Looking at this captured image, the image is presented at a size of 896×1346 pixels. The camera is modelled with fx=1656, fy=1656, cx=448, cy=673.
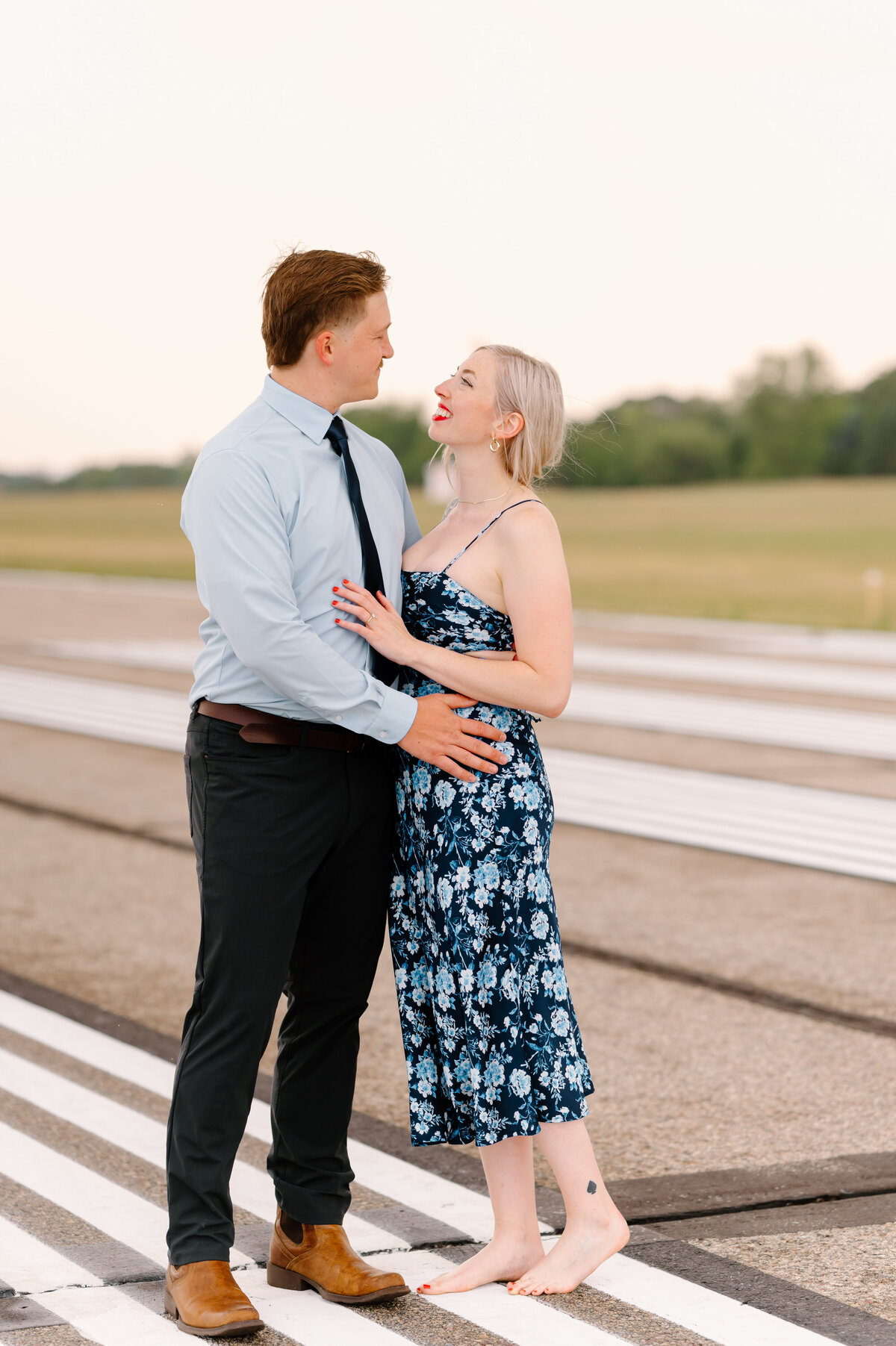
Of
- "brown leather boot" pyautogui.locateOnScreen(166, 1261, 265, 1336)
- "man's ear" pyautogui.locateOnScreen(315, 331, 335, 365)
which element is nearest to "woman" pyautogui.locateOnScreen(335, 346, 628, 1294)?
"man's ear" pyautogui.locateOnScreen(315, 331, 335, 365)

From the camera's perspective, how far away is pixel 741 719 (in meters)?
14.4

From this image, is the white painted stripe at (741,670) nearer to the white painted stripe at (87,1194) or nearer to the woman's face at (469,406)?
the white painted stripe at (87,1194)

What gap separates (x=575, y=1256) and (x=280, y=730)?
1.31 m

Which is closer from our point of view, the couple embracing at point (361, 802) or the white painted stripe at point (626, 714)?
the couple embracing at point (361, 802)

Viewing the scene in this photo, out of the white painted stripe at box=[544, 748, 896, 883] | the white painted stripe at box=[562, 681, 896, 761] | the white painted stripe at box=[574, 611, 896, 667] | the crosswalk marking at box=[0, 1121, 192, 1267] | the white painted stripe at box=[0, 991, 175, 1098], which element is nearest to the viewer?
the crosswalk marking at box=[0, 1121, 192, 1267]

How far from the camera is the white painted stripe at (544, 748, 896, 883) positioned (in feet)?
28.8

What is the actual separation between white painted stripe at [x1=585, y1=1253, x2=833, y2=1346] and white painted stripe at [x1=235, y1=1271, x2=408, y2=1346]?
1.75ft

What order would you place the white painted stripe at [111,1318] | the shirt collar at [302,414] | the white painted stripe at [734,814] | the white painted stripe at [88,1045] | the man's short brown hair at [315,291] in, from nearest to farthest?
the white painted stripe at [111,1318], the man's short brown hair at [315,291], the shirt collar at [302,414], the white painted stripe at [88,1045], the white painted stripe at [734,814]

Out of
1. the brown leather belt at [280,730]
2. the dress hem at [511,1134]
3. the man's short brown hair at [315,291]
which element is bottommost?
the dress hem at [511,1134]

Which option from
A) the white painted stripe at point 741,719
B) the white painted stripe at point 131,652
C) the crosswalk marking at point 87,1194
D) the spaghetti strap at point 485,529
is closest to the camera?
the spaghetti strap at point 485,529

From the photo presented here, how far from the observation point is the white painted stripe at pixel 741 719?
1304 centimetres

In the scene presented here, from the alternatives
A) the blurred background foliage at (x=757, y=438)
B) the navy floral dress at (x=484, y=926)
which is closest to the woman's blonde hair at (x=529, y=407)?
the navy floral dress at (x=484, y=926)

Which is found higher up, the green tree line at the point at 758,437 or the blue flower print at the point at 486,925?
the green tree line at the point at 758,437

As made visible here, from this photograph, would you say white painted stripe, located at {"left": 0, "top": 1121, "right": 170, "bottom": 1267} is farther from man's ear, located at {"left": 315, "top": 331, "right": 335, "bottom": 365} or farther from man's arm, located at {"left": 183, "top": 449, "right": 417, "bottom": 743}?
man's ear, located at {"left": 315, "top": 331, "right": 335, "bottom": 365}
